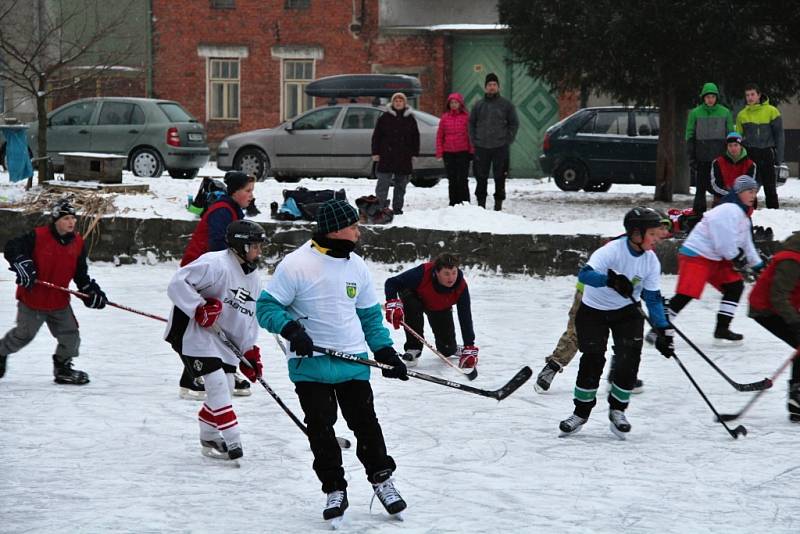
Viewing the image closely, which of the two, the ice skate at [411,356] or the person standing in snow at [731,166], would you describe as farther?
the person standing in snow at [731,166]

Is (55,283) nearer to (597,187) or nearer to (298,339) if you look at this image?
(298,339)

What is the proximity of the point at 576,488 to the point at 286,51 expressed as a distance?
82.3ft

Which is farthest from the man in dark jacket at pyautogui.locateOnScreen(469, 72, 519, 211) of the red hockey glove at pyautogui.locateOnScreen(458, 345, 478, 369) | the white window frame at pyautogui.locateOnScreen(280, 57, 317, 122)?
the white window frame at pyautogui.locateOnScreen(280, 57, 317, 122)

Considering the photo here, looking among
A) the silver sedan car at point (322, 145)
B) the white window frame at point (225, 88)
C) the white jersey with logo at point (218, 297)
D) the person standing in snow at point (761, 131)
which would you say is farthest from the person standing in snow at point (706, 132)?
the white window frame at point (225, 88)

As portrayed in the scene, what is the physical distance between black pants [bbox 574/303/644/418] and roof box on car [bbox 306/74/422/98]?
672 inches

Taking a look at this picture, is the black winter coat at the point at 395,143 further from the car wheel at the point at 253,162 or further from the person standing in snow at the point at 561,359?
the person standing in snow at the point at 561,359

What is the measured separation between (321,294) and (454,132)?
10399 millimetres

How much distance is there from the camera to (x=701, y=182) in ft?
52.3

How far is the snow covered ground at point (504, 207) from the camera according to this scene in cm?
1485

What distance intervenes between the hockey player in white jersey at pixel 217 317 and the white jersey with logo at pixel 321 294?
1.17 m

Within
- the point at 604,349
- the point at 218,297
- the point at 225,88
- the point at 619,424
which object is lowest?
the point at 619,424

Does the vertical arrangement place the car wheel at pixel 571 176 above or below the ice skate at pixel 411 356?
above

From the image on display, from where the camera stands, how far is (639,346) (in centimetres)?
781

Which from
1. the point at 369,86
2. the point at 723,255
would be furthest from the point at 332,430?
the point at 369,86
